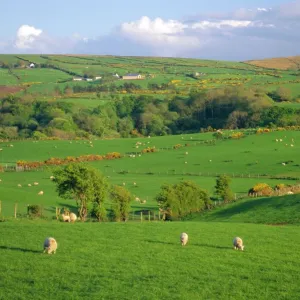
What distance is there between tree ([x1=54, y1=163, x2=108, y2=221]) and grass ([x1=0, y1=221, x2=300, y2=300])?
13.6 m

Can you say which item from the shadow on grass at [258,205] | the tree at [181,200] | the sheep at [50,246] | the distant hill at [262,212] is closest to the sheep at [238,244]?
the sheep at [50,246]

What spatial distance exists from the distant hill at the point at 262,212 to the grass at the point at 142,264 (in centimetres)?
942

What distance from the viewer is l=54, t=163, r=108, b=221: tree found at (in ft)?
137

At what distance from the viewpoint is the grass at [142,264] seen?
1739cm

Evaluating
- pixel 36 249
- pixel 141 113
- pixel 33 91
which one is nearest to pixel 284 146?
pixel 141 113

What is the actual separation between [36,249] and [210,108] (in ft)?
420

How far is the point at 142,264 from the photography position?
2042 cm

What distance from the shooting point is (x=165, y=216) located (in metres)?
48.9

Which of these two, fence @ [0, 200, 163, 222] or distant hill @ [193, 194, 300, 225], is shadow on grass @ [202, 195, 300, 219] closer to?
distant hill @ [193, 194, 300, 225]

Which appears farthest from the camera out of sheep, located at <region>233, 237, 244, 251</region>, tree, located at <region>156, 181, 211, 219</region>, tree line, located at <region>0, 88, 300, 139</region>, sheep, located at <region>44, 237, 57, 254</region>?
tree line, located at <region>0, 88, 300, 139</region>

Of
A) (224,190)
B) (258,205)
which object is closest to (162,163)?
(224,190)

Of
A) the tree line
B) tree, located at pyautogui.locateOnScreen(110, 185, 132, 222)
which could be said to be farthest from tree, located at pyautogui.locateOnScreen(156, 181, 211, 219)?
the tree line

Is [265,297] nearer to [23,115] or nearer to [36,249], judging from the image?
[36,249]

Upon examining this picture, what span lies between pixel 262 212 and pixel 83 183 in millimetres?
11846
